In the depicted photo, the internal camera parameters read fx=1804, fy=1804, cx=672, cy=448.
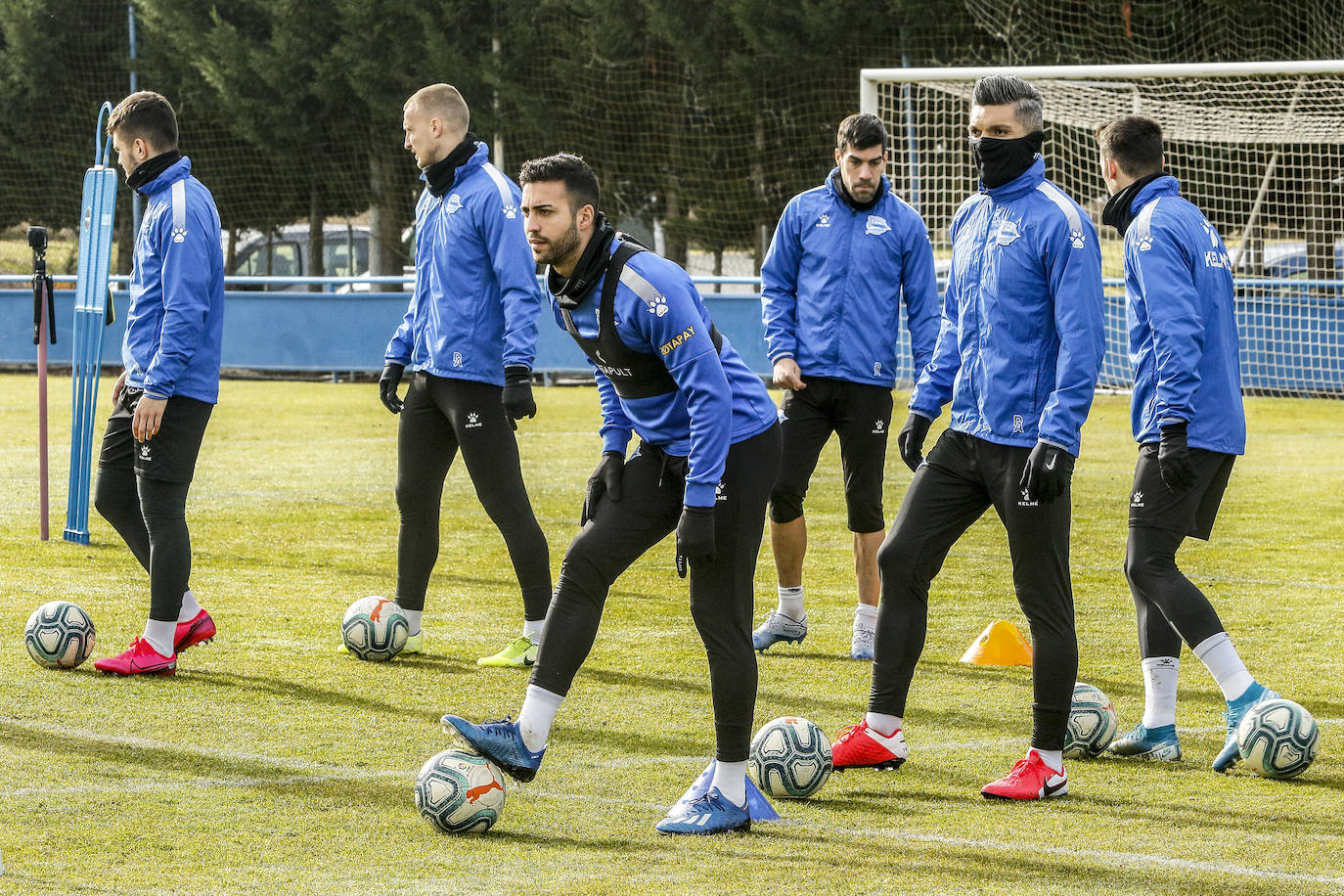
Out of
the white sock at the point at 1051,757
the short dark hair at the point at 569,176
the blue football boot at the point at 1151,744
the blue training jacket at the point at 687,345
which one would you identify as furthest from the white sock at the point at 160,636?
Result: the blue football boot at the point at 1151,744

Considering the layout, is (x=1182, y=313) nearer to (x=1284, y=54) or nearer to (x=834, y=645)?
(x=834, y=645)

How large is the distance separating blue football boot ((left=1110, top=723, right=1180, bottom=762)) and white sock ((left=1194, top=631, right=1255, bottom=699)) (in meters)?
0.25

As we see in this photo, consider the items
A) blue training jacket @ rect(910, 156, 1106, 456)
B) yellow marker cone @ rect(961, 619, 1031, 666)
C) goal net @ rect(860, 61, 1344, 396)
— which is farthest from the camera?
goal net @ rect(860, 61, 1344, 396)

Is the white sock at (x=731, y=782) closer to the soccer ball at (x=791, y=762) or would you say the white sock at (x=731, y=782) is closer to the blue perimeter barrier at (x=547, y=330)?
the soccer ball at (x=791, y=762)

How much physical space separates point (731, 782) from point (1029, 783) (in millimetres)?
974

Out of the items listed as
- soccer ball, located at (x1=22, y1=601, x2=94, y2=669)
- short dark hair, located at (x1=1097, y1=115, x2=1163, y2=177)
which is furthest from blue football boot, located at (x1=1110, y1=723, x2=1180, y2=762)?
soccer ball, located at (x1=22, y1=601, x2=94, y2=669)

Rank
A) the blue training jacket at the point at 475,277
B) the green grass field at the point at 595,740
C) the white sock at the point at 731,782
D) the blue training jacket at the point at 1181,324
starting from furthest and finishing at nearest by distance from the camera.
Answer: the blue training jacket at the point at 475,277
the blue training jacket at the point at 1181,324
the white sock at the point at 731,782
the green grass field at the point at 595,740

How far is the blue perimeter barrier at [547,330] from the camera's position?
866 inches

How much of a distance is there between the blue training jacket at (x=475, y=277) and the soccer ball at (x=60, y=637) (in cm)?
169

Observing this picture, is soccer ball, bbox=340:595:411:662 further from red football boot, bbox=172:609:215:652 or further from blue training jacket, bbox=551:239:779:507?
blue training jacket, bbox=551:239:779:507

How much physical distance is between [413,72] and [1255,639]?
21.5 metres

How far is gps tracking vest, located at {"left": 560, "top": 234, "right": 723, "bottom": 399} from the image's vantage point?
4.96m

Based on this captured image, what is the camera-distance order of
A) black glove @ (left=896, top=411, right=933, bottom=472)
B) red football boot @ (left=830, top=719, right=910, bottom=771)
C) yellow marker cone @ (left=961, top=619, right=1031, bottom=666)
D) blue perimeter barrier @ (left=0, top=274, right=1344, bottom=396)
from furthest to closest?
1. blue perimeter barrier @ (left=0, top=274, right=1344, bottom=396)
2. yellow marker cone @ (left=961, top=619, right=1031, bottom=666)
3. black glove @ (left=896, top=411, right=933, bottom=472)
4. red football boot @ (left=830, top=719, right=910, bottom=771)

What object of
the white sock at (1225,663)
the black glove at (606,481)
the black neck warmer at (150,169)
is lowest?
the white sock at (1225,663)
